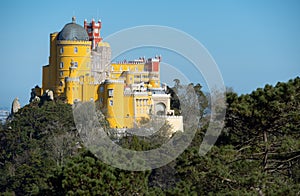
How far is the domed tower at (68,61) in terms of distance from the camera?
4703 cm

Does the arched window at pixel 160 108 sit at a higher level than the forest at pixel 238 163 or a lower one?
higher

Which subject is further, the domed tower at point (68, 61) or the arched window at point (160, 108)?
the domed tower at point (68, 61)

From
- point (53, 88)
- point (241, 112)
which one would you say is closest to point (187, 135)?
point (241, 112)

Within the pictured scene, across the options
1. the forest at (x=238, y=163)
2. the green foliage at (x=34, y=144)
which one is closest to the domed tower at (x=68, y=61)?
the green foliage at (x=34, y=144)

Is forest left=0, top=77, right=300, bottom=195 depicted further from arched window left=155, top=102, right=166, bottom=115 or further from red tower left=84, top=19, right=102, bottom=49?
red tower left=84, top=19, right=102, bottom=49

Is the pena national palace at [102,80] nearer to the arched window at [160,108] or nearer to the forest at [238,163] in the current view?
the arched window at [160,108]

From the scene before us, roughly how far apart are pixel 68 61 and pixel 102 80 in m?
3.37

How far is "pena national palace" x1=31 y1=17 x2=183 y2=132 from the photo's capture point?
44375mm

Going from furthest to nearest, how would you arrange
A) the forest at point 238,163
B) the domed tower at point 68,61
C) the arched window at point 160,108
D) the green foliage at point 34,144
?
the domed tower at point 68,61 → the arched window at point 160,108 → the green foliage at point 34,144 → the forest at point 238,163

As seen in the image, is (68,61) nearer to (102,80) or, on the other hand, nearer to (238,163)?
(102,80)

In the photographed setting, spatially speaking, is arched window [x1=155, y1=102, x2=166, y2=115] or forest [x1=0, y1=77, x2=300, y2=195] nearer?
forest [x1=0, y1=77, x2=300, y2=195]

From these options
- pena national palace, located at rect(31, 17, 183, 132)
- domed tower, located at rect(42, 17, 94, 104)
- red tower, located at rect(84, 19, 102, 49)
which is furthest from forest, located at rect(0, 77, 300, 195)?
red tower, located at rect(84, 19, 102, 49)

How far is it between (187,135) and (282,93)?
1100cm

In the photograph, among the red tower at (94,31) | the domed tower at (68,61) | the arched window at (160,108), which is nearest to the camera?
the arched window at (160,108)
